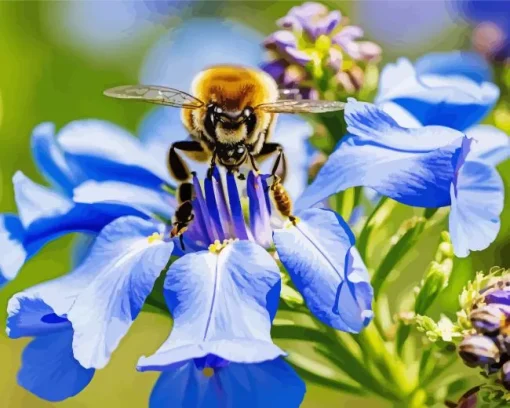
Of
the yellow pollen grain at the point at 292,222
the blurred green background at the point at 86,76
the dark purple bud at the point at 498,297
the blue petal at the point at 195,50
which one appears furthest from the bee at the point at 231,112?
the blurred green background at the point at 86,76

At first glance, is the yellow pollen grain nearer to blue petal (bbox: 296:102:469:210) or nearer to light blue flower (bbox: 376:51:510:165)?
blue petal (bbox: 296:102:469:210)

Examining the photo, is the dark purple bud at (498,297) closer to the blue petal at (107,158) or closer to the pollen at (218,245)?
the pollen at (218,245)

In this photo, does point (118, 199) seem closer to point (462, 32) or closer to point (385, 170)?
point (385, 170)

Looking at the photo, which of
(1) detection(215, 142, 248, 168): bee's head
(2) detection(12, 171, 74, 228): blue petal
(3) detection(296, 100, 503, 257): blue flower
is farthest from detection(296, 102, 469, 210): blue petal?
(2) detection(12, 171, 74, 228): blue petal

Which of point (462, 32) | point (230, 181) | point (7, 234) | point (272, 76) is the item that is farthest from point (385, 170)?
point (462, 32)

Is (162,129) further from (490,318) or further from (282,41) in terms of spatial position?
(490,318)

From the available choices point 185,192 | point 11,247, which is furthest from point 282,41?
point 11,247
